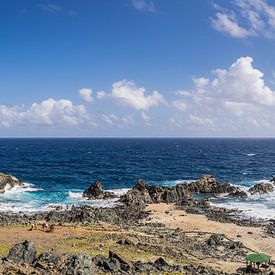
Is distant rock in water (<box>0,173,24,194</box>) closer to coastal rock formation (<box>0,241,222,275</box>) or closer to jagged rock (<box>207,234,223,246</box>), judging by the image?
jagged rock (<box>207,234,223,246</box>)

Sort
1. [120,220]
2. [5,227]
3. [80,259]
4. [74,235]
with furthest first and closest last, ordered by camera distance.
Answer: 1. [120,220]
2. [5,227]
3. [74,235]
4. [80,259]

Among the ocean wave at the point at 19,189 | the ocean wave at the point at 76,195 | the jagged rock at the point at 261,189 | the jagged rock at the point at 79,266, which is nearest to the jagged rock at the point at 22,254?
the jagged rock at the point at 79,266

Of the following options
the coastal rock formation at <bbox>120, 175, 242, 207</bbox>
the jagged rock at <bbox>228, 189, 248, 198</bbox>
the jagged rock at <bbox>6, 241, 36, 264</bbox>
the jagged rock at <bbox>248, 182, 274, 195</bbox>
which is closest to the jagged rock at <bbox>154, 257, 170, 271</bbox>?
the jagged rock at <bbox>6, 241, 36, 264</bbox>

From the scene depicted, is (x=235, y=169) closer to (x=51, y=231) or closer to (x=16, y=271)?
(x=51, y=231)

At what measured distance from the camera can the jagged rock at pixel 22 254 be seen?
35775 mm

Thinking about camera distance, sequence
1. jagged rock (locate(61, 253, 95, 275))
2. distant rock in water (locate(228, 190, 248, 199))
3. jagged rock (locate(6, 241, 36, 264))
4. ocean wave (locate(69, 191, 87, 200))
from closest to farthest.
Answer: jagged rock (locate(61, 253, 95, 275))
jagged rock (locate(6, 241, 36, 264))
ocean wave (locate(69, 191, 87, 200))
distant rock in water (locate(228, 190, 248, 199))

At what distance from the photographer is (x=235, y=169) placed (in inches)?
6004

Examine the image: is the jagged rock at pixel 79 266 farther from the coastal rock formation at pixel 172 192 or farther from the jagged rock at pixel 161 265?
the coastal rock formation at pixel 172 192

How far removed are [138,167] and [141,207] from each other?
74.9 meters

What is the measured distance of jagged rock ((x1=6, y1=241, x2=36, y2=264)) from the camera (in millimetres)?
35775

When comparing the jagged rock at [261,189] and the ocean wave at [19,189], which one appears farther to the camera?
the ocean wave at [19,189]

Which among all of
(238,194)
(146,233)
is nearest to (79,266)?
(146,233)

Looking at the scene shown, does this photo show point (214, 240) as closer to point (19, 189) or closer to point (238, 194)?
point (238, 194)

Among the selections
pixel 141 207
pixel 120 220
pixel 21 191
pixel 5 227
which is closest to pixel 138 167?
pixel 21 191
